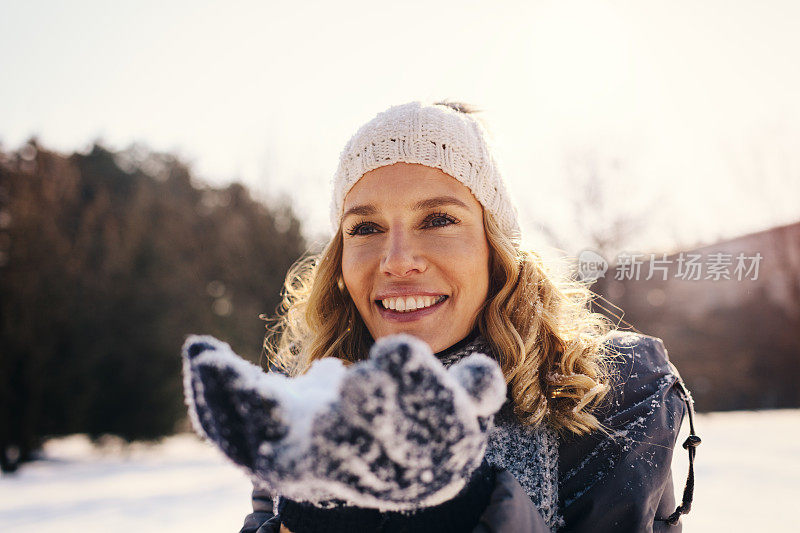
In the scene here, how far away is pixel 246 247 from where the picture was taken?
11.5 meters

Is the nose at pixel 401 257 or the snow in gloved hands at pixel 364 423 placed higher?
the nose at pixel 401 257

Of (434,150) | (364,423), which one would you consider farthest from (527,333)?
(364,423)

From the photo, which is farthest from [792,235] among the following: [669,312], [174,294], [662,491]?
[174,294]

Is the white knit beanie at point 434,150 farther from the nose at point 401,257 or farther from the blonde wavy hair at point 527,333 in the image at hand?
the nose at point 401,257

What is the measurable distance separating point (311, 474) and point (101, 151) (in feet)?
39.8

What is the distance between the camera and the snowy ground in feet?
15.3

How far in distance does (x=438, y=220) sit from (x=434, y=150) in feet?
0.65

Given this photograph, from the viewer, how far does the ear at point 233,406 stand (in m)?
0.81

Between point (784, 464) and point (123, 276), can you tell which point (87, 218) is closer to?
point (123, 276)

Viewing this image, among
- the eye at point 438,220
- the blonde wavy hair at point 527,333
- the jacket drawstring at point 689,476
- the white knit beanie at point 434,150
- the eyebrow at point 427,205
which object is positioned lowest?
the jacket drawstring at point 689,476

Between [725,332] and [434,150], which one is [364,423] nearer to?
[434,150]

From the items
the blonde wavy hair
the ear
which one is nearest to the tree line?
the blonde wavy hair

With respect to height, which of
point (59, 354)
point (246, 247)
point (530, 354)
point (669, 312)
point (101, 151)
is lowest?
point (669, 312)

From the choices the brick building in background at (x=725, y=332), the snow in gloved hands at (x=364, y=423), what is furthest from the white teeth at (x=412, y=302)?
the brick building in background at (x=725, y=332)
